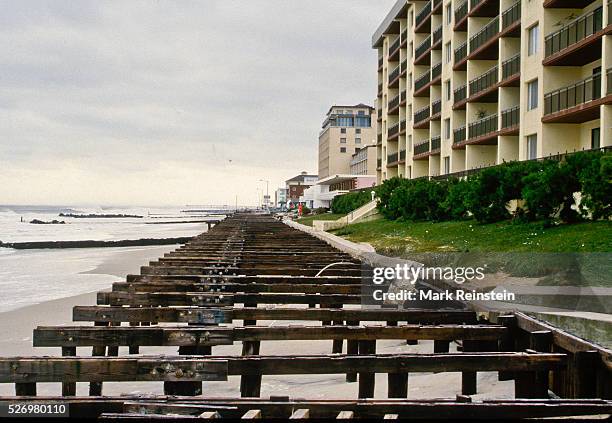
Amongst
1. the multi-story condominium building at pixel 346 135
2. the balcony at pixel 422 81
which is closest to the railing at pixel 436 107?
the balcony at pixel 422 81

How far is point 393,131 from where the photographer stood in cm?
6338

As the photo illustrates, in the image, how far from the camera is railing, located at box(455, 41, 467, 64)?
139ft

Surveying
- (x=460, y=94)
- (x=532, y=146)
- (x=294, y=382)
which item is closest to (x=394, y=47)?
(x=460, y=94)

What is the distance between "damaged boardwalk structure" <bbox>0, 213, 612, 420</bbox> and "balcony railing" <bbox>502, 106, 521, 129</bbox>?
24526mm

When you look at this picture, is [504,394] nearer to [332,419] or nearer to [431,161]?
[332,419]

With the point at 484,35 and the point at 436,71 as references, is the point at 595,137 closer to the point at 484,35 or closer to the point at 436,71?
the point at 484,35

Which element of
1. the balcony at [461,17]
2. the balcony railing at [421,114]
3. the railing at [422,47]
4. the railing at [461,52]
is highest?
the railing at [422,47]

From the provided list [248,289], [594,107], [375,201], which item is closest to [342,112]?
[375,201]

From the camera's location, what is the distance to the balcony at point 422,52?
51.7 metres

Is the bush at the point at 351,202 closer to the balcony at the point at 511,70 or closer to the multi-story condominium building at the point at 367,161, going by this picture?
the balcony at the point at 511,70

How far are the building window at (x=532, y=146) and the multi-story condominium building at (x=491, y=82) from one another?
0.06 m

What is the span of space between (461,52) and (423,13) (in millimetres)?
11311

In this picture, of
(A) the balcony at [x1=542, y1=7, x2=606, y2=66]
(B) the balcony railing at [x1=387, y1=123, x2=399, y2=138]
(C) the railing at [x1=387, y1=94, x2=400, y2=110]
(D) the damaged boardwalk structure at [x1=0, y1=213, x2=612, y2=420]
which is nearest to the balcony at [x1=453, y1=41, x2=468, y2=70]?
(A) the balcony at [x1=542, y1=7, x2=606, y2=66]

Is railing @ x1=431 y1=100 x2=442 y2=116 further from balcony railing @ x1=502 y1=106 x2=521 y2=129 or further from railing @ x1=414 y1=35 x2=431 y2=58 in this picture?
balcony railing @ x1=502 y1=106 x2=521 y2=129
